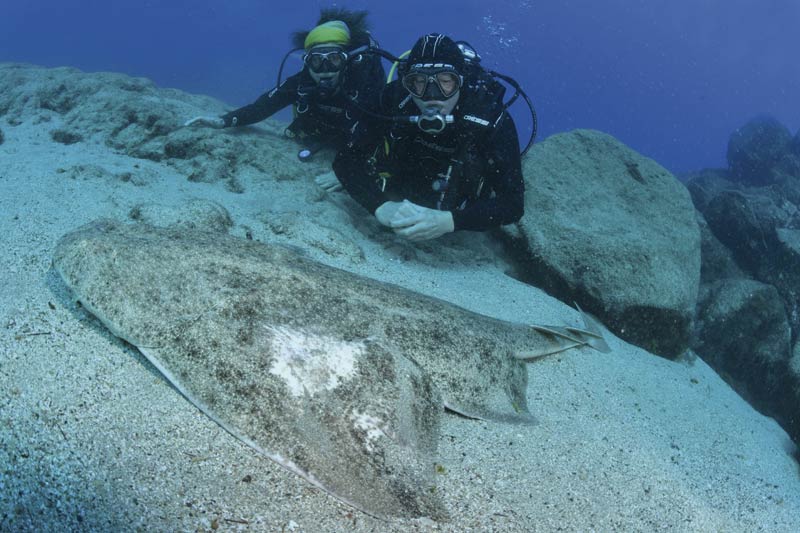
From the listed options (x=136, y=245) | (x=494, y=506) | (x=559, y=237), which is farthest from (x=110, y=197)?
(x=559, y=237)

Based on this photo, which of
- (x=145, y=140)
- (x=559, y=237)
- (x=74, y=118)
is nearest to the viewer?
(x=559, y=237)

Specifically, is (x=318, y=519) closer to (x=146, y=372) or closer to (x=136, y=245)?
(x=146, y=372)

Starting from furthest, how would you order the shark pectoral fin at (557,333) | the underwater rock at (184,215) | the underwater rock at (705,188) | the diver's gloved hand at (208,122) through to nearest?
the underwater rock at (705,188), the diver's gloved hand at (208,122), the underwater rock at (184,215), the shark pectoral fin at (557,333)

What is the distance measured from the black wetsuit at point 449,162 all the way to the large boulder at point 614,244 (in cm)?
101

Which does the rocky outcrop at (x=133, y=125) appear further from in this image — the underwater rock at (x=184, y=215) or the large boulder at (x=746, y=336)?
the large boulder at (x=746, y=336)

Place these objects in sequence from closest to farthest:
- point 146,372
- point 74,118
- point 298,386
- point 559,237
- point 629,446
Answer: point 298,386 → point 146,372 → point 629,446 → point 559,237 → point 74,118

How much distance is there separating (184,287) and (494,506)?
2.35 metres

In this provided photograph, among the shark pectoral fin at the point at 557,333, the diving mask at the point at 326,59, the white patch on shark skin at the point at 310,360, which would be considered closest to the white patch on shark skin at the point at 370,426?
the white patch on shark skin at the point at 310,360

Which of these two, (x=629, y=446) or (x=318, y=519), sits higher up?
(x=318, y=519)

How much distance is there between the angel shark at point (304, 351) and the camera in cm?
230

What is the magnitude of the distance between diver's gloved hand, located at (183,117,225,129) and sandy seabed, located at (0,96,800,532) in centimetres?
263

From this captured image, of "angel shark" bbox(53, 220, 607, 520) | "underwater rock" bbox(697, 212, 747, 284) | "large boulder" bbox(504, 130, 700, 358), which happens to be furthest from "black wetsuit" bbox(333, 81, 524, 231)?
"underwater rock" bbox(697, 212, 747, 284)

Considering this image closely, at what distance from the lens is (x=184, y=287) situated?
2.84 m

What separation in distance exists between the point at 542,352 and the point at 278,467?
275 centimetres
